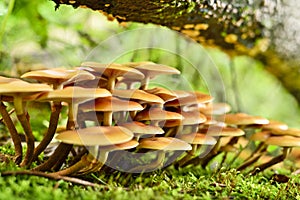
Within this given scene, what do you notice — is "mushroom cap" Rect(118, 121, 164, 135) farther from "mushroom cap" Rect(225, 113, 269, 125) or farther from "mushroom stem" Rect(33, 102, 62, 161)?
"mushroom cap" Rect(225, 113, 269, 125)

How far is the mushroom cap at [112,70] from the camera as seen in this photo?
1.56 m

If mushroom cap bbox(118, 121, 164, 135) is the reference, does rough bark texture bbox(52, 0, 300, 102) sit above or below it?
above

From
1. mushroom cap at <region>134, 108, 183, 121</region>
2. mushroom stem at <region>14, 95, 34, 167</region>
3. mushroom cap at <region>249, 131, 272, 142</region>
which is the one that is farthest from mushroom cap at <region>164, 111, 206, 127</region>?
mushroom stem at <region>14, 95, 34, 167</region>

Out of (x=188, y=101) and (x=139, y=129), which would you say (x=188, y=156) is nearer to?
(x=188, y=101)

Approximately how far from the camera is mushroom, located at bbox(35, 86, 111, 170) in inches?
51.8

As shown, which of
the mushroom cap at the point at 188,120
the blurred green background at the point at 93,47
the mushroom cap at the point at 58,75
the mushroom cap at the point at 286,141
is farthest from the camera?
the blurred green background at the point at 93,47

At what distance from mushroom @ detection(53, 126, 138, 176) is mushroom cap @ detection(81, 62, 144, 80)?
0.91 ft

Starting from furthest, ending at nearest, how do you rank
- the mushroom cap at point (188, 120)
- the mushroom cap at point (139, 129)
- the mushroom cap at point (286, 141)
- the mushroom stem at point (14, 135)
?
the mushroom cap at point (286, 141), the mushroom cap at point (188, 120), the mushroom stem at point (14, 135), the mushroom cap at point (139, 129)

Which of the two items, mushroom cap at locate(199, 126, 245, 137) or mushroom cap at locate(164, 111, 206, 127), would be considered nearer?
mushroom cap at locate(164, 111, 206, 127)

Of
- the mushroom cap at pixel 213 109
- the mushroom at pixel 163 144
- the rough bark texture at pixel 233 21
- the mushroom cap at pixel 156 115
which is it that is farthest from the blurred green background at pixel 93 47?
the mushroom at pixel 163 144

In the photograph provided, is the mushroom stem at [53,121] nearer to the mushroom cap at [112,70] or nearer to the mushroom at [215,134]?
the mushroom cap at [112,70]

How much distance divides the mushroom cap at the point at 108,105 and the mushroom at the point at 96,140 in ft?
0.29

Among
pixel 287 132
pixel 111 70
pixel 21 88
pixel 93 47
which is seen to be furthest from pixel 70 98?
pixel 93 47

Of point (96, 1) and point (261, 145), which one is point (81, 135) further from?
point (261, 145)
